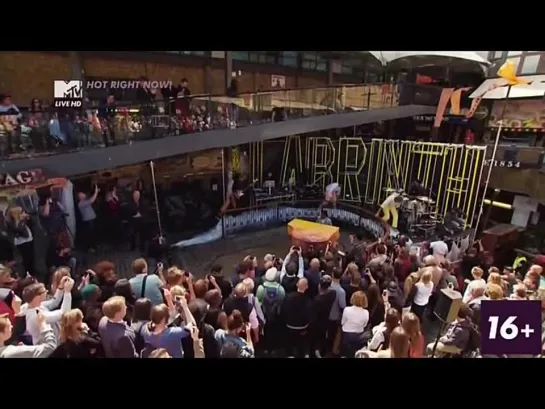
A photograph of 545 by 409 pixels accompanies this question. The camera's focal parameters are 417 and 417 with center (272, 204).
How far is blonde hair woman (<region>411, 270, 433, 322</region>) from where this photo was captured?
4.29m

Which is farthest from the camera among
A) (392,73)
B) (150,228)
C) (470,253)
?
(392,73)

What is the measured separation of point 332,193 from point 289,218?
2.62ft

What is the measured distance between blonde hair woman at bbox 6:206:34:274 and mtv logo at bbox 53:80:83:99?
4.85ft

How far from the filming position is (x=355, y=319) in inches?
148

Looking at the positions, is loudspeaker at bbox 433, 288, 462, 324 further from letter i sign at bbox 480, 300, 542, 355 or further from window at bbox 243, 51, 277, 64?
window at bbox 243, 51, 277, 64

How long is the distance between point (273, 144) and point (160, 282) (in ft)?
11.3

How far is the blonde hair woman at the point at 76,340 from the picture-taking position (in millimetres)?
3334

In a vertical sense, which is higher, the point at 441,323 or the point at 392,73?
the point at 392,73

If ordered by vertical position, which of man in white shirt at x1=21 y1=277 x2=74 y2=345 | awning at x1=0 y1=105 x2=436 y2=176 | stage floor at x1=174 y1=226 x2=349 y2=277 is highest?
awning at x1=0 y1=105 x2=436 y2=176

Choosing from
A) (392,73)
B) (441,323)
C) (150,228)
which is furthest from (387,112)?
(150,228)

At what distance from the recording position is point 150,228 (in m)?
5.61

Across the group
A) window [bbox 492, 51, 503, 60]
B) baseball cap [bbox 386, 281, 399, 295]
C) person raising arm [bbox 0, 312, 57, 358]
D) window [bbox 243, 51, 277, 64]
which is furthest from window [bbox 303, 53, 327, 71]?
person raising arm [bbox 0, 312, 57, 358]
